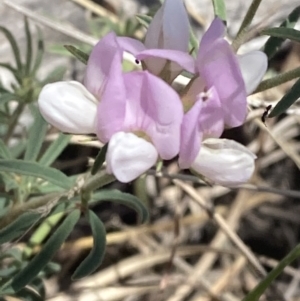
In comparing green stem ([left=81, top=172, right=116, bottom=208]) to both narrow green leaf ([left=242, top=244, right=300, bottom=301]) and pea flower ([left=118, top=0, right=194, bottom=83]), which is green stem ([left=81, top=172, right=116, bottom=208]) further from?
narrow green leaf ([left=242, top=244, right=300, bottom=301])

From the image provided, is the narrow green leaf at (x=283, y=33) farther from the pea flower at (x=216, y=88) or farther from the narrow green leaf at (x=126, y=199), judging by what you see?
the narrow green leaf at (x=126, y=199)

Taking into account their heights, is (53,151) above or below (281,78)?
below

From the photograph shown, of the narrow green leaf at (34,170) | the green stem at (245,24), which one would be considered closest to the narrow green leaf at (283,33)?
the green stem at (245,24)

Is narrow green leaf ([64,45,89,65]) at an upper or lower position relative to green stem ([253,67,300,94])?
lower

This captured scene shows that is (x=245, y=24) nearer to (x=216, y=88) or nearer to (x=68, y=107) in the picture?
(x=216, y=88)

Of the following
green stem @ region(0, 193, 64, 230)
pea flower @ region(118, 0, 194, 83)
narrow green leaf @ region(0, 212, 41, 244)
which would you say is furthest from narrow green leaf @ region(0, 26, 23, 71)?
pea flower @ region(118, 0, 194, 83)

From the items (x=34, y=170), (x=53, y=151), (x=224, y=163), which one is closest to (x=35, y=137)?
(x=53, y=151)

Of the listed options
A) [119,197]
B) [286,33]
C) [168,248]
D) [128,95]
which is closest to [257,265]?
[168,248]
